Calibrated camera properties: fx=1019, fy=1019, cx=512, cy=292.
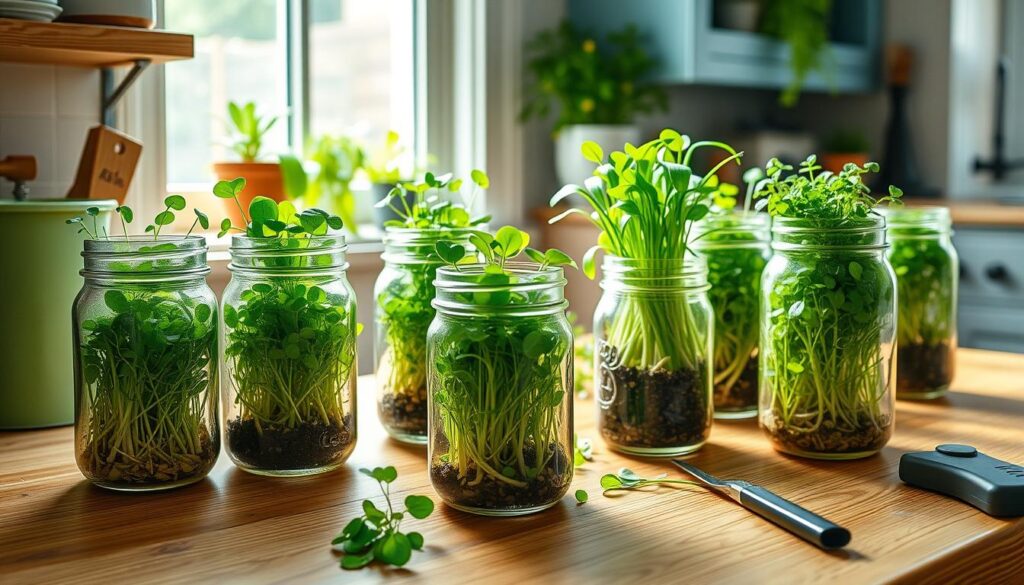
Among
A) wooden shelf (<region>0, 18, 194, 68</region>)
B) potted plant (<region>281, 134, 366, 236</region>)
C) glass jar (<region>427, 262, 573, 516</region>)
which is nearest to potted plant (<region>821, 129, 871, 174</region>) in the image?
potted plant (<region>281, 134, 366, 236</region>)

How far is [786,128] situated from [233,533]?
2.66m

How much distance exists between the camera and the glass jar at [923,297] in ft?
4.03

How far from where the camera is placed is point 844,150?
10.3 ft

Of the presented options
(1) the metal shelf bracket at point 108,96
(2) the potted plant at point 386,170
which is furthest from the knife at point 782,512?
(2) the potted plant at point 386,170

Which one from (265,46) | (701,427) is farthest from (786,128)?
(701,427)

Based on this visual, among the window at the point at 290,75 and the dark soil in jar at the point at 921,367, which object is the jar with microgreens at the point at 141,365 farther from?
the window at the point at 290,75

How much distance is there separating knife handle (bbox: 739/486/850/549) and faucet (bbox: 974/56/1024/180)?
2635 mm

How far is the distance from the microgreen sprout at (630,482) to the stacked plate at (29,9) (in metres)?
0.95

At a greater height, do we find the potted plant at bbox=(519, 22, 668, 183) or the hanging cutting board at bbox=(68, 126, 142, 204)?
the potted plant at bbox=(519, 22, 668, 183)

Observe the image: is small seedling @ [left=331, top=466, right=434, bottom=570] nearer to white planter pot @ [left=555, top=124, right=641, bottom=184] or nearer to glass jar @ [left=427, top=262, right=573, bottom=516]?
glass jar @ [left=427, top=262, right=573, bottom=516]

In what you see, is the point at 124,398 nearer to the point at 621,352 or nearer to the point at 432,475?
the point at 432,475

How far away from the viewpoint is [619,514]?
2.67 feet

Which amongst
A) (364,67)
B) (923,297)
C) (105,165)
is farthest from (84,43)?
(364,67)

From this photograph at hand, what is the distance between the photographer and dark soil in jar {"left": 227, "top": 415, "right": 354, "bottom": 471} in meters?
0.91
